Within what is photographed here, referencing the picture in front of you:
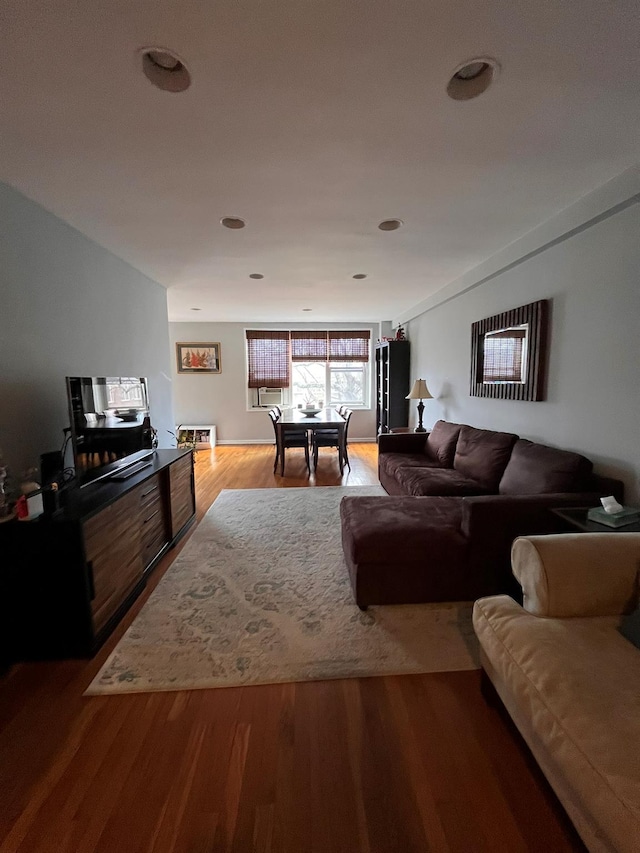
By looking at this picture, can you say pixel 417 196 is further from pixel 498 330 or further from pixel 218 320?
pixel 218 320

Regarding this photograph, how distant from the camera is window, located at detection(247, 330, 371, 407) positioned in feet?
23.4

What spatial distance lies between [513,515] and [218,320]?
629 centimetres

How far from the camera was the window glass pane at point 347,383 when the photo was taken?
737cm

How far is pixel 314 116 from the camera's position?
152 centimetres

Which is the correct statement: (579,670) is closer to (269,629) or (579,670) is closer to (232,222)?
(269,629)

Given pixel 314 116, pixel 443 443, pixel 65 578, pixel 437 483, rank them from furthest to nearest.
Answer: pixel 443 443, pixel 437 483, pixel 65 578, pixel 314 116

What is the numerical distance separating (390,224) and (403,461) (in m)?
2.36

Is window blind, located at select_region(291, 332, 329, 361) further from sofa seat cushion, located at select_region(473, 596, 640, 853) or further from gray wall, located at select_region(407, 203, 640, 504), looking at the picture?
sofa seat cushion, located at select_region(473, 596, 640, 853)

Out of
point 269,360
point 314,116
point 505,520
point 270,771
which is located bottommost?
point 270,771

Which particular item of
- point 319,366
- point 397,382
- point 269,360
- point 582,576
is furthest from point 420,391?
point 582,576

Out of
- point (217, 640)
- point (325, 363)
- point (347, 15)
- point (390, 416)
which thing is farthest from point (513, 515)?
point (325, 363)

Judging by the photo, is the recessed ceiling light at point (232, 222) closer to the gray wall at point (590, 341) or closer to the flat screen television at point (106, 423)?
the flat screen television at point (106, 423)

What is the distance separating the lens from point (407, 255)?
327cm

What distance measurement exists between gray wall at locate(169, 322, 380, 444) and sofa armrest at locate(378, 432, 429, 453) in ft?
9.65
